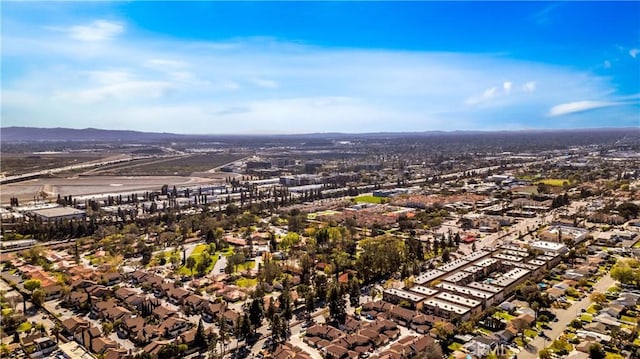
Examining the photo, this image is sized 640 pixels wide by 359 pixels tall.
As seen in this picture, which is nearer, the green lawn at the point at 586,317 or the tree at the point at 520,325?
the tree at the point at 520,325

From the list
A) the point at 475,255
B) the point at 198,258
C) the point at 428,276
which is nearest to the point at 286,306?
the point at 428,276

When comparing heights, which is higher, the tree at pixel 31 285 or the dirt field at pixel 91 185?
the tree at pixel 31 285

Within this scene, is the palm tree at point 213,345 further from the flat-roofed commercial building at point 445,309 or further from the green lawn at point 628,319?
the green lawn at point 628,319

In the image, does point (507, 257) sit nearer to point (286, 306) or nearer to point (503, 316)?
point (503, 316)

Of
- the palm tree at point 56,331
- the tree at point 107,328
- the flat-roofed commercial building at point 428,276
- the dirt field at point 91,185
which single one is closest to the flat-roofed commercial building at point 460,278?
the flat-roofed commercial building at point 428,276

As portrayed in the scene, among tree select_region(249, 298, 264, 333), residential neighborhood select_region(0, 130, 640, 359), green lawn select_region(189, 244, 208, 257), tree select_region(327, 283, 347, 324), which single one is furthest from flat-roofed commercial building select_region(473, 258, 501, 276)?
green lawn select_region(189, 244, 208, 257)

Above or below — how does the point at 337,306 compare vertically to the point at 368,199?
above

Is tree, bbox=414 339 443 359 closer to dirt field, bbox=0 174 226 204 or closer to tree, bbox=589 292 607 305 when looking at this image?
tree, bbox=589 292 607 305

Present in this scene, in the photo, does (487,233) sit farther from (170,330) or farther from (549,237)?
(170,330)
